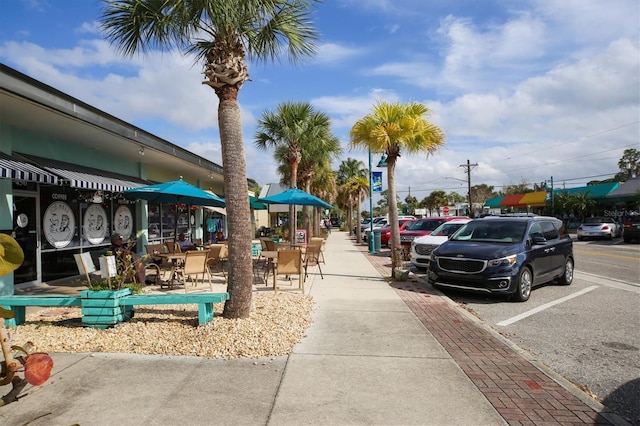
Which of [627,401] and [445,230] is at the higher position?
[445,230]

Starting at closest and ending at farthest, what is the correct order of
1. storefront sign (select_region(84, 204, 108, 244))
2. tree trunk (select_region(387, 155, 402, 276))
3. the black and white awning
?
the black and white awning < tree trunk (select_region(387, 155, 402, 276)) < storefront sign (select_region(84, 204, 108, 244))

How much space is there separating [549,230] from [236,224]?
794 cm

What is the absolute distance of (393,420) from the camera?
3689 millimetres

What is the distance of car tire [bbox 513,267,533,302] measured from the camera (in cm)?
872

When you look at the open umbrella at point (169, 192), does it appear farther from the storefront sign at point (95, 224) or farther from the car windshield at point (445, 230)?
the car windshield at point (445, 230)

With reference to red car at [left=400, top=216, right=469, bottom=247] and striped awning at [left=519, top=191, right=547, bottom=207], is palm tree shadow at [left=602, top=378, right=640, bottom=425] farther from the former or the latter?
striped awning at [left=519, top=191, right=547, bottom=207]

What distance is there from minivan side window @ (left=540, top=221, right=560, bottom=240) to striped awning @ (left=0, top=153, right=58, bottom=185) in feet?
34.8

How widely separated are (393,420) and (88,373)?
321cm

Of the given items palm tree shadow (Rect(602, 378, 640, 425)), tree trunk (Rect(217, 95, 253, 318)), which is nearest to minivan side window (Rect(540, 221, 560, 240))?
palm tree shadow (Rect(602, 378, 640, 425))

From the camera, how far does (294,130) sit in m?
19.9

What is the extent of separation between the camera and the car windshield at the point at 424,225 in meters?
18.4

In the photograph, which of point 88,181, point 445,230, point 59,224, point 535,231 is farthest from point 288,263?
point 445,230

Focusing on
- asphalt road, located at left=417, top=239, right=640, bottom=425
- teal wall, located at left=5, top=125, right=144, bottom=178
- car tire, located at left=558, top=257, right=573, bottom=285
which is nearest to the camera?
asphalt road, located at left=417, top=239, right=640, bottom=425

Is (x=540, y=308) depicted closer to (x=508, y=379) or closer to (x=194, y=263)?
(x=508, y=379)
